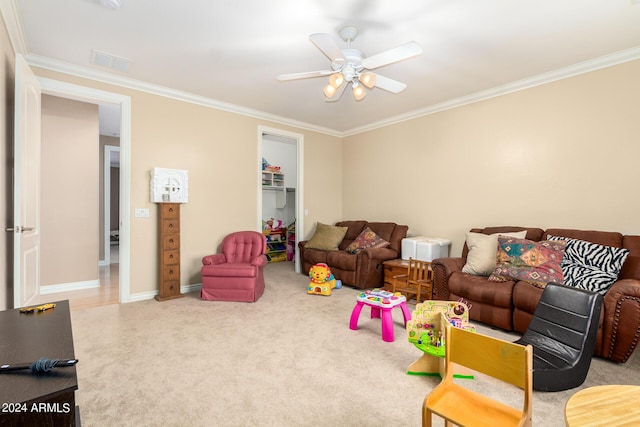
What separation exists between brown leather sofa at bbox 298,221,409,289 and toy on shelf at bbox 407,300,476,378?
1988 mm

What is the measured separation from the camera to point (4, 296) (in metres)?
2.55

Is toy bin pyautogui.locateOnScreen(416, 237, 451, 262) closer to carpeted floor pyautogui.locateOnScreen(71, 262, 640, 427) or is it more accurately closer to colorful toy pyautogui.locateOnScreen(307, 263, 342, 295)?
carpeted floor pyautogui.locateOnScreen(71, 262, 640, 427)

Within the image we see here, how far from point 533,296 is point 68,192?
5.65m

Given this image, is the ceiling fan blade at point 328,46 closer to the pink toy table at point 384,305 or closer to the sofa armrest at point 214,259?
the pink toy table at point 384,305

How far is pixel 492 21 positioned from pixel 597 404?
2.68 m

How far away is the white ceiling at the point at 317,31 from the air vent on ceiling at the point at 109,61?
55mm

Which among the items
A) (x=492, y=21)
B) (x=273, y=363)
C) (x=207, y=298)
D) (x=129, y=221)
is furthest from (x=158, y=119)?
(x=492, y=21)

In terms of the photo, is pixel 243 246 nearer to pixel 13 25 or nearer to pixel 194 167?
pixel 194 167

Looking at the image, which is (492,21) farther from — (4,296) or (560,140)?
(4,296)

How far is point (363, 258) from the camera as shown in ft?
14.3

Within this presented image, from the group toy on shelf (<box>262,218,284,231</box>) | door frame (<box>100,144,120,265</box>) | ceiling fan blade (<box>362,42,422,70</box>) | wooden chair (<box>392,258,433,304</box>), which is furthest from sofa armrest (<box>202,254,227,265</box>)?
door frame (<box>100,144,120,265</box>)

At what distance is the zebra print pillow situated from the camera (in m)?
2.62

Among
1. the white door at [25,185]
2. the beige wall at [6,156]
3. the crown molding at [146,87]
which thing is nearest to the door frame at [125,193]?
the crown molding at [146,87]

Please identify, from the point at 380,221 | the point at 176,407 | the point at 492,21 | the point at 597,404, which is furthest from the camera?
the point at 380,221
